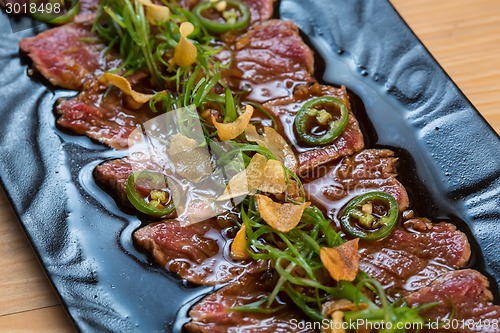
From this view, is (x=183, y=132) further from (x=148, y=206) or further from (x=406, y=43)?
(x=406, y=43)

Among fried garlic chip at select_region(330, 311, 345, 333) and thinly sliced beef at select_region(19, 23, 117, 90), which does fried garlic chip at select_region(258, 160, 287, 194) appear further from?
thinly sliced beef at select_region(19, 23, 117, 90)

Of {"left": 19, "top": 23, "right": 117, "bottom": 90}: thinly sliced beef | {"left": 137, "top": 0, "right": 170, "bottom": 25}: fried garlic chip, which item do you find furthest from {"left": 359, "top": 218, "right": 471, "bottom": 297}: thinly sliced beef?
{"left": 19, "top": 23, "right": 117, "bottom": 90}: thinly sliced beef

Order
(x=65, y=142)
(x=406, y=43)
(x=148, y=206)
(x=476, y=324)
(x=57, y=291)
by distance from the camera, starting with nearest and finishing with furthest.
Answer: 1. (x=476, y=324)
2. (x=57, y=291)
3. (x=148, y=206)
4. (x=65, y=142)
5. (x=406, y=43)

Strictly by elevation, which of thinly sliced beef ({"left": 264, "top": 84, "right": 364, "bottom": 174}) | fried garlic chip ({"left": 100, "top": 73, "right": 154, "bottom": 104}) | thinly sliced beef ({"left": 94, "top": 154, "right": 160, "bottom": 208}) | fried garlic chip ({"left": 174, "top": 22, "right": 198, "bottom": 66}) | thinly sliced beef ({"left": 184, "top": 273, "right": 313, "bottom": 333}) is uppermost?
fried garlic chip ({"left": 174, "top": 22, "right": 198, "bottom": 66})

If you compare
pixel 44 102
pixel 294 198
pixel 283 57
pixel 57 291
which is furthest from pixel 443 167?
pixel 44 102

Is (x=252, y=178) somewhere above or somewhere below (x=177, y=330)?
above

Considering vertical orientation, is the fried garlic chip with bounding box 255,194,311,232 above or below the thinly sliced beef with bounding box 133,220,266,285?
above

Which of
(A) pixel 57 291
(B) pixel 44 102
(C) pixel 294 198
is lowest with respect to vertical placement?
(A) pixel 57 291
